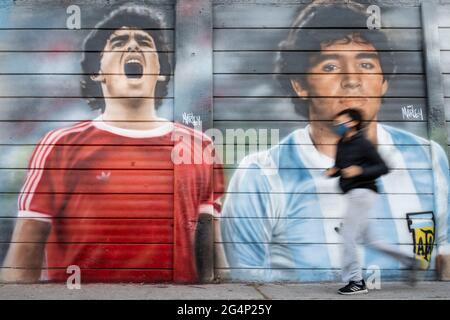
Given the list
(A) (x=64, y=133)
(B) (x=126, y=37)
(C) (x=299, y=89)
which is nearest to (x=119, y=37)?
(B) (x=126, y=37)

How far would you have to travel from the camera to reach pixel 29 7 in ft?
19.2

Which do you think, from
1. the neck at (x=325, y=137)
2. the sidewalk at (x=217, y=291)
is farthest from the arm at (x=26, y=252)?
the neck at (x=325, y=137)

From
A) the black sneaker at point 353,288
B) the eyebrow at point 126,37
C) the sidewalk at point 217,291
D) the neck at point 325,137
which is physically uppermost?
the eyebrow at point 126,37

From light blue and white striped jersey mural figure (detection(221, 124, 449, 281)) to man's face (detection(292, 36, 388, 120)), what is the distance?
36 cm

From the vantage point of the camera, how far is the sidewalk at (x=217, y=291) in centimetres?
483

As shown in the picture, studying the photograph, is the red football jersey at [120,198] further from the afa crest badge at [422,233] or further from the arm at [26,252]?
the afa crest badge at [422,233]

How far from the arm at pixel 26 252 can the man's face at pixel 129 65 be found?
170cm

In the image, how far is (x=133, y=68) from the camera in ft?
19.0

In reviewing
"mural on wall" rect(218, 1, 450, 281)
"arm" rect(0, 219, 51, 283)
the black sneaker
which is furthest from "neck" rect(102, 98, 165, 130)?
the black sneaker

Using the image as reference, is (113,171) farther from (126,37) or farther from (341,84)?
(341,84)

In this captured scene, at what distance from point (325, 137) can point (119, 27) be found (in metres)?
2.68

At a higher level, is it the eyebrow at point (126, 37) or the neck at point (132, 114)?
the eyebrow at point (126, 37)

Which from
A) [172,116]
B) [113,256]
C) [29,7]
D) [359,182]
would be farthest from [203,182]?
[29,7]
